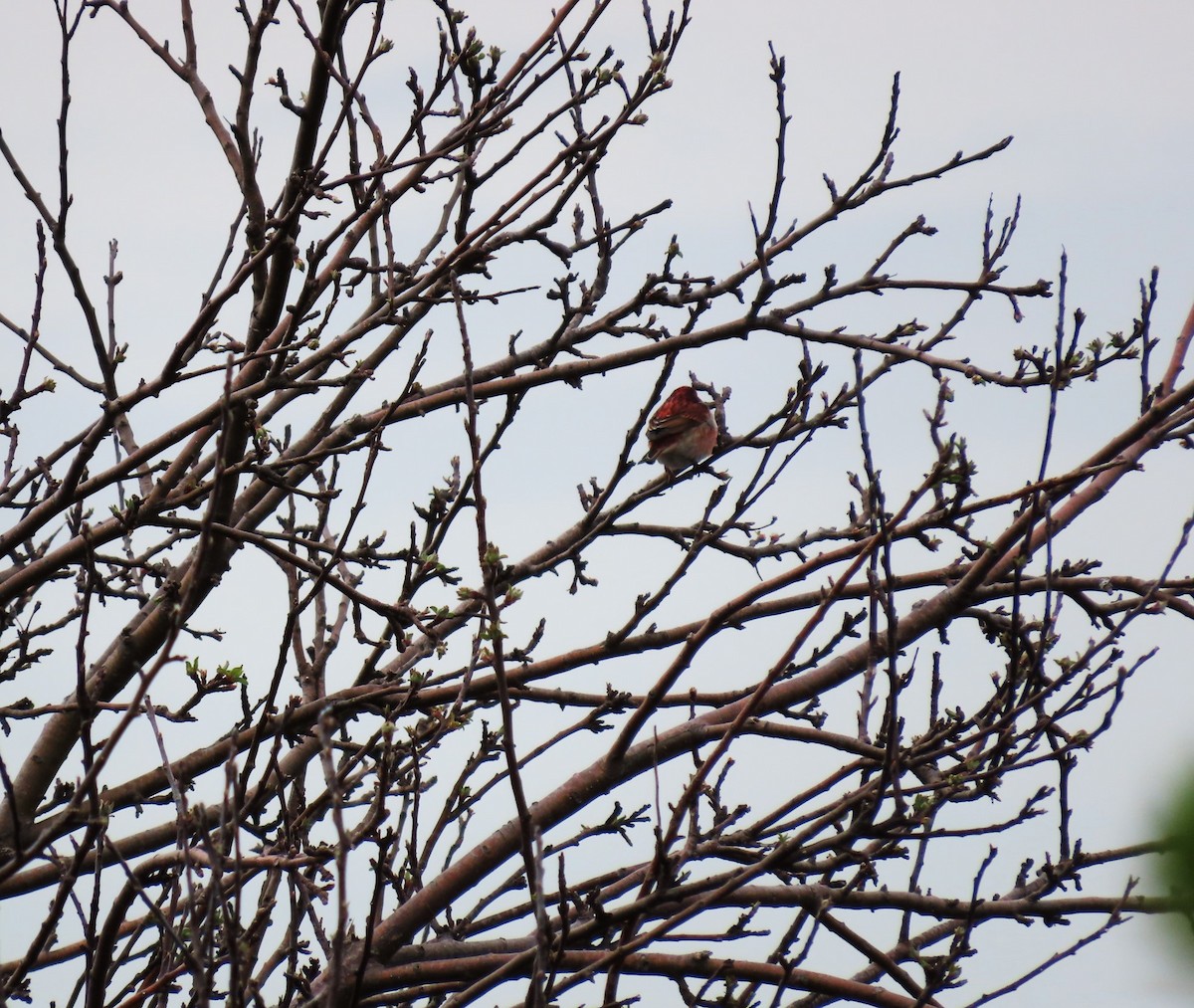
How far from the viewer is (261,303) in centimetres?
479

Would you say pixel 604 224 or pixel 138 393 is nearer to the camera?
pixel 138 393

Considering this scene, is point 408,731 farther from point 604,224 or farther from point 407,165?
point 604,224

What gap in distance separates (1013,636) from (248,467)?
2.69 meters

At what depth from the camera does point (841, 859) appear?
3471 millimetres

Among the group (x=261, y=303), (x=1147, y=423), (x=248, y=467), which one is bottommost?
(x=1147, y=423)

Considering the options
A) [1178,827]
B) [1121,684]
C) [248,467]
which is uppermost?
[248,467]

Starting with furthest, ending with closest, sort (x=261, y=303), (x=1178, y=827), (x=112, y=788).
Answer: (x=112, y=788)
(x=261, y=303)
(x=1178, y=827)

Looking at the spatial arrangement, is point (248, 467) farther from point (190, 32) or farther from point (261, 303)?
point (190, 32)

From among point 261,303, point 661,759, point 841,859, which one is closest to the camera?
point 841,859

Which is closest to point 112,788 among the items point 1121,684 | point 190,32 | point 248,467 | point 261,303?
point 248,467

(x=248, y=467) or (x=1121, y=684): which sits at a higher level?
(x=248, y=467)

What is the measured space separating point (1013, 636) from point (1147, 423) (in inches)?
24.6

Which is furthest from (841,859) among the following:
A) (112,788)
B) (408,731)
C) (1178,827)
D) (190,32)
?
(190,32)

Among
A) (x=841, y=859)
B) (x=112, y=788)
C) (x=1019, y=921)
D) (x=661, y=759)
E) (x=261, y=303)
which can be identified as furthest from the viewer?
(x=112, y=788)
